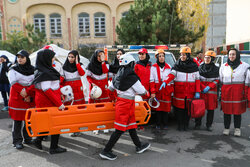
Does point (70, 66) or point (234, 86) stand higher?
point (70, 66)

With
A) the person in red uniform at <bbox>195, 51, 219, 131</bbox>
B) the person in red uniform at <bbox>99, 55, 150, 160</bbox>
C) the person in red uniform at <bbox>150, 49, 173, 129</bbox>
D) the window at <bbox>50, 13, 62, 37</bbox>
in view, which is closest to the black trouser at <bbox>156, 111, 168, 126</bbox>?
the person in red uniform at <bbox>150, 49, 173, 129</bbox>

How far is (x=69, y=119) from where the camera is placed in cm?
345

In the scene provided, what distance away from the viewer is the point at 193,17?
39.7ft

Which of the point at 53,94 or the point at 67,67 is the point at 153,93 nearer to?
the point at 67,67

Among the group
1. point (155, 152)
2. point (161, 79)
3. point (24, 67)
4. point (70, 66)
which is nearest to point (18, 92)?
point (24, 67)

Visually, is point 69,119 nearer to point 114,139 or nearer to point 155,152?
point 114,139

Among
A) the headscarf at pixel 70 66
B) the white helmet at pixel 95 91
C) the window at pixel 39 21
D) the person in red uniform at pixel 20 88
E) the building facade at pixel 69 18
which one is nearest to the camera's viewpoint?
the person in red uniform at pixel 20 88

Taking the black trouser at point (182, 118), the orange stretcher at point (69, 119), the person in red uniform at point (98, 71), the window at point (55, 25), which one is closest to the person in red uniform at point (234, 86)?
the black trouser at point (182, 118)

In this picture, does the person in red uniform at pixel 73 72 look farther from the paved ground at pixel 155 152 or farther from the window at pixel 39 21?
the window at pixel 39 21

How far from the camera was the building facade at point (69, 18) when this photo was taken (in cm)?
2089

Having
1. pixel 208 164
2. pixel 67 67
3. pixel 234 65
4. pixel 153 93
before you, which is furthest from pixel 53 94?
pixel 234 65

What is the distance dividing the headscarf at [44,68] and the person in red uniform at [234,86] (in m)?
3.53

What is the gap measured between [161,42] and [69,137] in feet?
26.3

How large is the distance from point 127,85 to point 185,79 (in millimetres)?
1862
